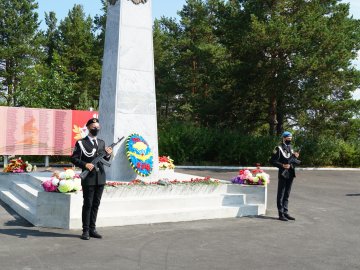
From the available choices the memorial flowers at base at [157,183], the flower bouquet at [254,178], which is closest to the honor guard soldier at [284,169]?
the flower bouquet at [254,178]

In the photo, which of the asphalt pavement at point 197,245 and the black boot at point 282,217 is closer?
the asphalt pavement at point 197,245

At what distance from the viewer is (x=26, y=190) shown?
31.6ft

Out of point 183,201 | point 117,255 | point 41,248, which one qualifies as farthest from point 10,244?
point 183,201

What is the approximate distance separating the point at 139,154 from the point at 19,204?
2.81 m

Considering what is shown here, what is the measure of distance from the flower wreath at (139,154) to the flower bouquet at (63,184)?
2.24 meters

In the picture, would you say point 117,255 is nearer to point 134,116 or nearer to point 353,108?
point 134,116

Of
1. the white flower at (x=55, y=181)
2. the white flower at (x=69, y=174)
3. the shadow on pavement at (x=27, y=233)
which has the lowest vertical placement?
the shadow on pavement at (x=27, y=233)

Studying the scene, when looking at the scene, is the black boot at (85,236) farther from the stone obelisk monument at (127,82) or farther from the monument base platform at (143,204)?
the stone obelisk monument at (127,82)

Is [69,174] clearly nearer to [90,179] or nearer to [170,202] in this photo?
[90,179]

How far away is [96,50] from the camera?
129 ft

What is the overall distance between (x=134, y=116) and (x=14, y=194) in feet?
11.5

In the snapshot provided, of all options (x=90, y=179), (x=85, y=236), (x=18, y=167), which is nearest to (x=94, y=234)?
(x=85, y=236)

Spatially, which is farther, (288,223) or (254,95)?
(254,95)

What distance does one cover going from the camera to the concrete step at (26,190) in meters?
9.03
